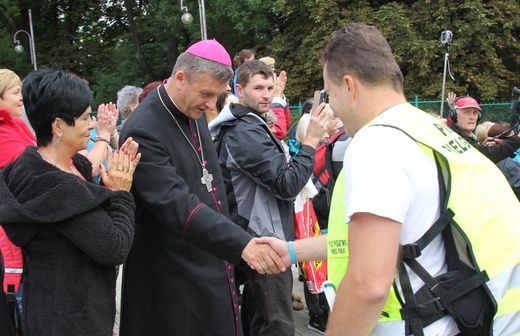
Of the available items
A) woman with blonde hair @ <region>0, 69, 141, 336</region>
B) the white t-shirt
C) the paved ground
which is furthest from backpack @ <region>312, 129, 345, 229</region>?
the white t-shirt

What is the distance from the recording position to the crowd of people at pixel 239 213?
159 centimetres

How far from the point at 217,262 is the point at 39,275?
88 cm

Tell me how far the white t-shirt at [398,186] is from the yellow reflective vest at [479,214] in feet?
0.15

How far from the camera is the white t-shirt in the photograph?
4.96 feet

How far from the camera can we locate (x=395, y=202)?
4.92 feet

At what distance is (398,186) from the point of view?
1.52m

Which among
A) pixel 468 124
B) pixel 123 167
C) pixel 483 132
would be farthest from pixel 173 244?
pixel 483 132

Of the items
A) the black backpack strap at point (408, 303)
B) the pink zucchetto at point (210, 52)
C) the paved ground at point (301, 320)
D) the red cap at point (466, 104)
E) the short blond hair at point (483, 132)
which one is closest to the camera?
the black backpack strap at point (408, 303)

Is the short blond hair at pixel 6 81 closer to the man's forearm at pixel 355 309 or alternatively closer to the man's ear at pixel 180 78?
the man's ear at pixel 180 78

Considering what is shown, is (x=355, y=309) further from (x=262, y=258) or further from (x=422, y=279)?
(x=262, y=258)

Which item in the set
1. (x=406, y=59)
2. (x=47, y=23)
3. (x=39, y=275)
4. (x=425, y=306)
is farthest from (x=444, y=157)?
(x=47, y=23)

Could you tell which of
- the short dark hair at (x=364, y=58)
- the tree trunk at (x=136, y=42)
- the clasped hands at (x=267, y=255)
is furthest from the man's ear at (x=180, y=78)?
the tree trunk at (x=136, y=42)

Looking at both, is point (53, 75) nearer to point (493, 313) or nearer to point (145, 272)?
point (145, 272)

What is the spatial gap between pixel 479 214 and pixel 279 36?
21.2 m
